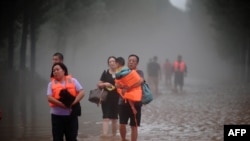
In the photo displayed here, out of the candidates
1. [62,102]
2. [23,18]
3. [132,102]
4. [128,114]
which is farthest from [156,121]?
[23,18]

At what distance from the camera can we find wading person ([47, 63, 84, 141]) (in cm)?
801

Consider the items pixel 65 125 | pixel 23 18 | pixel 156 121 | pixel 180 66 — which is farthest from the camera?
pixel 23 18

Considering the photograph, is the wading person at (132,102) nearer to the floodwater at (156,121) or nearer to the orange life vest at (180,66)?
the floodwater at (156,121)

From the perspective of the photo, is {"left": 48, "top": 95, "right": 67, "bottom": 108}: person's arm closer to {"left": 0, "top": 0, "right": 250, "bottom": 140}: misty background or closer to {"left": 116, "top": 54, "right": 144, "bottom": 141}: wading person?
{"left": 116, "top": 54, "right": 144, "bottom": 141}: wading person

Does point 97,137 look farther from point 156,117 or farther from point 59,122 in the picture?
point 156,117

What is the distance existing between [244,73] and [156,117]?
26.2 metres

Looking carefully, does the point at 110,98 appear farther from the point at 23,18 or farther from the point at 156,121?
the point at 23,18

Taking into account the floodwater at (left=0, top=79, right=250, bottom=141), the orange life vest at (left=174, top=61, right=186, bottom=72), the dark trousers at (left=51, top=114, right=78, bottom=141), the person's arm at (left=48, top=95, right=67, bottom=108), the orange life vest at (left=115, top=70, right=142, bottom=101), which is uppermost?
the orange life vest at (left=174, top=61, right=186, bottom=72)

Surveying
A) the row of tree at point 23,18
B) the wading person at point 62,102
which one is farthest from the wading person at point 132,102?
the row of tree at point 23,18

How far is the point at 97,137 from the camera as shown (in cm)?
1141

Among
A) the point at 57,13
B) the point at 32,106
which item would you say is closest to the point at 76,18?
the point at 57,13

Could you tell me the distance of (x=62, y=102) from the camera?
26.2ft

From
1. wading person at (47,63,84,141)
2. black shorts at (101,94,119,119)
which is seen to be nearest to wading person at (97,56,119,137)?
black shorts at (101,94,119,119)

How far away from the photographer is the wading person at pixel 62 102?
8008mm
